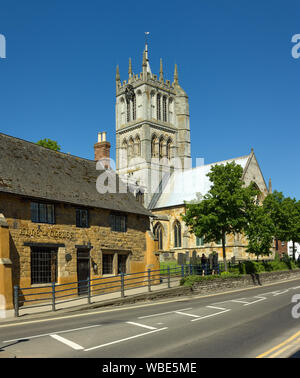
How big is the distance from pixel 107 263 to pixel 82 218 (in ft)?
12.1

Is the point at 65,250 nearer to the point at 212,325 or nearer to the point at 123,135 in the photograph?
the point at 212,325

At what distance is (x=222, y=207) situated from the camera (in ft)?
105

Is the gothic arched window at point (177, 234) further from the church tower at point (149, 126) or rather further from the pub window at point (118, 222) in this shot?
the pub window at point (118, 222)

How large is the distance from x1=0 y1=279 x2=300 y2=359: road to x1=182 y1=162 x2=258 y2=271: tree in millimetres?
13904

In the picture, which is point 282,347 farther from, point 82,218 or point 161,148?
point 161,148

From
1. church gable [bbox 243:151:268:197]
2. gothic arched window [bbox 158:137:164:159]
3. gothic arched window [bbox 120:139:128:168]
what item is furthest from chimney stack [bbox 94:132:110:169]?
gothic arched window [bbox 120:139:128:168]

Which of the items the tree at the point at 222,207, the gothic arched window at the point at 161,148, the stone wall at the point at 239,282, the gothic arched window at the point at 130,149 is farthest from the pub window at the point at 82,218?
the gothic arched window at the point at 130,149

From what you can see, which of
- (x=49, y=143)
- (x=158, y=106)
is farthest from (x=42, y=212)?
(x=158, y=106)

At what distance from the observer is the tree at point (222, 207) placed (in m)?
31.8

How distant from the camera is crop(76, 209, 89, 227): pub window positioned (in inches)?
992

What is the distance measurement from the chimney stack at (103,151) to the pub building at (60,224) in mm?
1175
